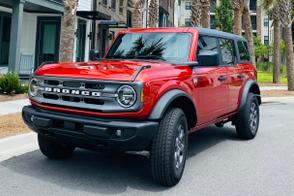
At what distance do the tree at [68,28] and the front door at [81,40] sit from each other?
1143 cm

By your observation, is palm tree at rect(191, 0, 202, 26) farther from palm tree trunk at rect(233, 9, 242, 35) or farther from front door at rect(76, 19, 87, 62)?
front door at rect(76, 19, 87, 62)

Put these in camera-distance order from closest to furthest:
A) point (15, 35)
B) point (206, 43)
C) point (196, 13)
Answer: point (206, 43)
point (15, 35)
point (196, 13)

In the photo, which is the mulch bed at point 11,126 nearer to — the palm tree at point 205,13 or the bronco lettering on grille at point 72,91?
the bronco lettering on grille at point 72,91

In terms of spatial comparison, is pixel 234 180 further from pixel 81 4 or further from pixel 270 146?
pixel 81 4

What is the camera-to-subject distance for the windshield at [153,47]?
6.12 m

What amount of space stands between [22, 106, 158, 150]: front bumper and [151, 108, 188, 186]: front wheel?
0.15m

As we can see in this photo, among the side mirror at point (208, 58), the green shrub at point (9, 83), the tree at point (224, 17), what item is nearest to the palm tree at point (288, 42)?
the green shrub at point (9, 83)

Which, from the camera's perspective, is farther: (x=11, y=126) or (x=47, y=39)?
(x=47, y=39)

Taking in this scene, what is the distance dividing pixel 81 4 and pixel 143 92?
1912cm

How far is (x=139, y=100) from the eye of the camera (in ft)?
15.2

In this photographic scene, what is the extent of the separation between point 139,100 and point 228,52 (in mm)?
3439

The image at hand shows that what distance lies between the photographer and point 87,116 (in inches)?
190

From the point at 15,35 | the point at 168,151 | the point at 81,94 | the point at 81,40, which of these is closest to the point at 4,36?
the point at 15,35

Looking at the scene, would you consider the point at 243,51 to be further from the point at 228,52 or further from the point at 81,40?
the point at 81,40
